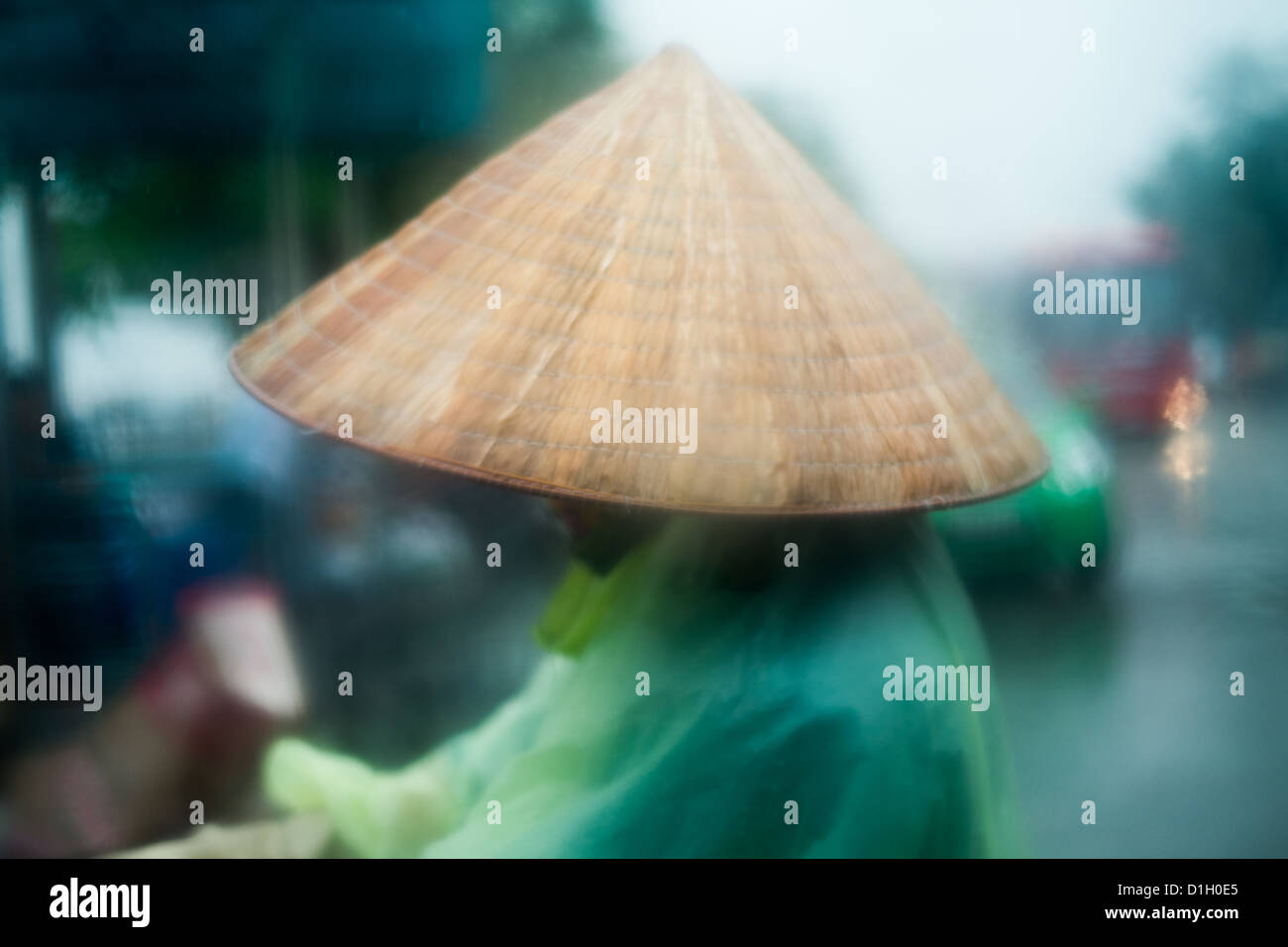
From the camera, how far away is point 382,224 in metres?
2.13

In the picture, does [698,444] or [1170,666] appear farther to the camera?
[1170,666]

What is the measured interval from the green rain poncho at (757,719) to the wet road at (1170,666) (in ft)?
3.76

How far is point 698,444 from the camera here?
3.99ft

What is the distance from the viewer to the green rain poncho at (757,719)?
1.32 meters

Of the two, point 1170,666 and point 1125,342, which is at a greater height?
point 1125,342

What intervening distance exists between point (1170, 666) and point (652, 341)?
1989 millimetres

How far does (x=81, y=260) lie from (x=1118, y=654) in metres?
2.67

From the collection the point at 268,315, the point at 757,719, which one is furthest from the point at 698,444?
the point at 268,315

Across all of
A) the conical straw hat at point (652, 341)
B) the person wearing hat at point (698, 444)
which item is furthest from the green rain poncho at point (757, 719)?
the conical straw hat at point (652, 341)

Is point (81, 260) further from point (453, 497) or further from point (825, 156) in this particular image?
point (825, 156)

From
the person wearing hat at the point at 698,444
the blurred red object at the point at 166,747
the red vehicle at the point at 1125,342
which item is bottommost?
the blurred red object at the point at 166,747

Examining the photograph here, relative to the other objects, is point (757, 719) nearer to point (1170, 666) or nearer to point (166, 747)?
point (166, 747)

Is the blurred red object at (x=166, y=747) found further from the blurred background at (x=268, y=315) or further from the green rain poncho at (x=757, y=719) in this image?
the green rain poncho at (x=757, y=719)
